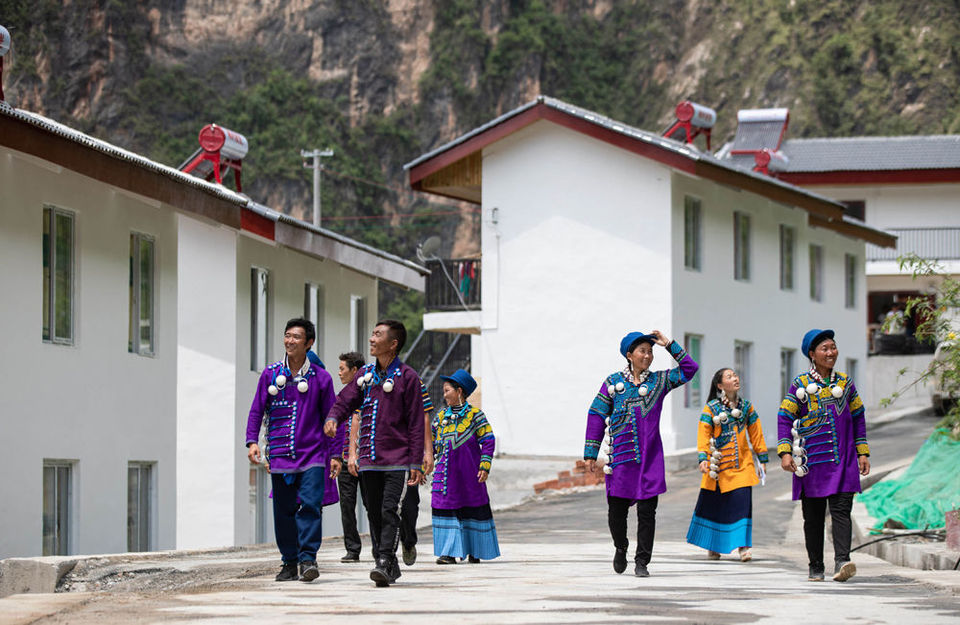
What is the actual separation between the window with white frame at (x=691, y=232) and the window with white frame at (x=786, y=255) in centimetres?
430

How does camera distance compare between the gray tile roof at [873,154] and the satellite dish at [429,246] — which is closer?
the satellite dish at [429,246]

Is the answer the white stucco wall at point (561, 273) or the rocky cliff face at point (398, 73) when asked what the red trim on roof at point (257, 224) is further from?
the rocky cliff face at point (398, 73)

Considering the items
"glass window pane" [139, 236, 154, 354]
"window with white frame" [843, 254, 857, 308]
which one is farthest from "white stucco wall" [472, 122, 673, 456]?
"glass window pane" [139, 236, 154, 354]

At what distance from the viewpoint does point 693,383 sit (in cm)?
3247

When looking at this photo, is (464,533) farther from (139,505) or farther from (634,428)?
(139,505)

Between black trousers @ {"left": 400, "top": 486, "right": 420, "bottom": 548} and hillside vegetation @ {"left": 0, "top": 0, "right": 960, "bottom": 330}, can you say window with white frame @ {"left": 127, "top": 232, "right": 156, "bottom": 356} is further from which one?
hillside vegetation @ {"left": 0, "top": 0, "right": 960, "bottom": 330}

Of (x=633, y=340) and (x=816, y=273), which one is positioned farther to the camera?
(x=816, y=273)

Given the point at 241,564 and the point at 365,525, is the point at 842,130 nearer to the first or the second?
the point at 365,525

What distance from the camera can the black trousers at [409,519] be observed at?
12984mm

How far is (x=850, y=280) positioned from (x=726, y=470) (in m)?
27.8

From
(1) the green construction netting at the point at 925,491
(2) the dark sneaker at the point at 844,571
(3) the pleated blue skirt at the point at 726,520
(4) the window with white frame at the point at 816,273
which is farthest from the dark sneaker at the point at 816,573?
(4) the window with white frame at the point at 816,273

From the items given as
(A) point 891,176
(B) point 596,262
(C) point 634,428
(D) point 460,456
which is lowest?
(D) point 460,456

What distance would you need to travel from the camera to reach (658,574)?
1202cm

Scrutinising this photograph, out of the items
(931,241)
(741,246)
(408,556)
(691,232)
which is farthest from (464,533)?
(931,241)
